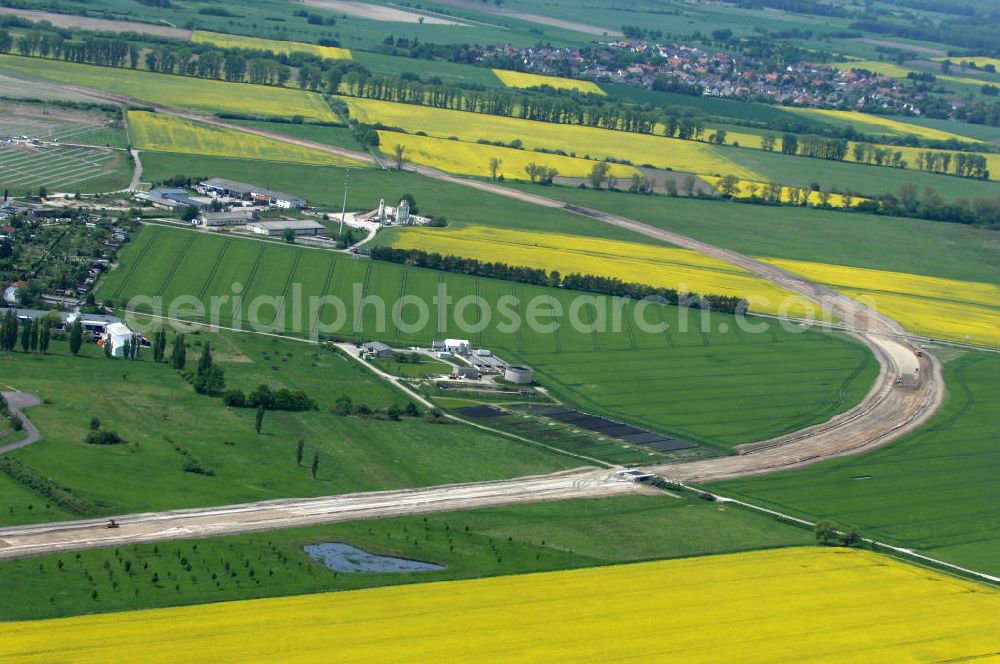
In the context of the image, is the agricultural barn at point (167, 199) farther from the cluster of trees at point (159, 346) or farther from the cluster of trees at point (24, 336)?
the cluster of trees at point (24, 336)

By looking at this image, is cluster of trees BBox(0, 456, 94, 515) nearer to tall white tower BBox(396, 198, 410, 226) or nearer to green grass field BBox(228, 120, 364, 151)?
tall white tower BBox(396, 198, 410, 226)

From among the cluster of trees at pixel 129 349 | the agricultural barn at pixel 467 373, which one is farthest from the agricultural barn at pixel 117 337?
the agricultural barn at pixel 467 373

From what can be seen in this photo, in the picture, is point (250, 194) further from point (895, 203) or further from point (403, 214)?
point (895, 203)

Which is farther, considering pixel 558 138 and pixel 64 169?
pixel 558 138

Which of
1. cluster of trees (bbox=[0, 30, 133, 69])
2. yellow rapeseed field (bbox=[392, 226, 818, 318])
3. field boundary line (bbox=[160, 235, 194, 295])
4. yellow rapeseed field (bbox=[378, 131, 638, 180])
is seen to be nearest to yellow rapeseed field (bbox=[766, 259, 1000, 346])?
yellow rapeseed field (bbox=[392, 226, 818, 318])

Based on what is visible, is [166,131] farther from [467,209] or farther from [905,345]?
[905,345]

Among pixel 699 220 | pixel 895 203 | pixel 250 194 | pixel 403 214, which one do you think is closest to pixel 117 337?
pixel 250 194
